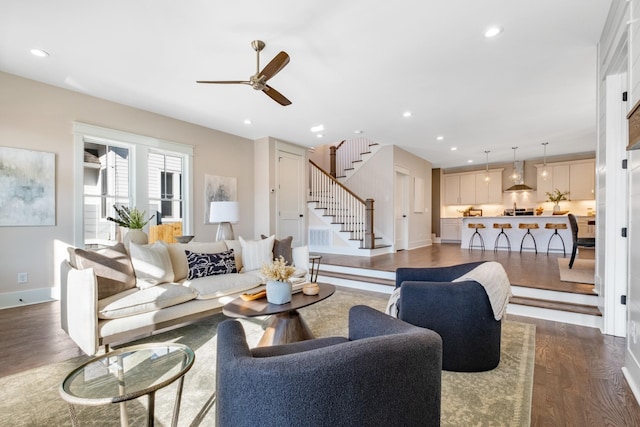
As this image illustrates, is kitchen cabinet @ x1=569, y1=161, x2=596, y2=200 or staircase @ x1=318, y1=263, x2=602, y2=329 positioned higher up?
kitchen cabinet @ x1=569, y1=161, x2=596, y2=200

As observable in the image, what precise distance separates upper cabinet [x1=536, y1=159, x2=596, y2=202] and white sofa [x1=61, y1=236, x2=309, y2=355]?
9.66m

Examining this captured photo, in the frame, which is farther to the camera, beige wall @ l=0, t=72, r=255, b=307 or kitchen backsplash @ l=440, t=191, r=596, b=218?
kitchen backsplash @ l=440, t=191, r=596, b=218

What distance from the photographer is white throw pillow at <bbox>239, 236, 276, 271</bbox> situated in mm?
3873

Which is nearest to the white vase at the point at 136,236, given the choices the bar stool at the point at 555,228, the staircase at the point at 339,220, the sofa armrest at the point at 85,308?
the sofa armrest at the point at 85,308

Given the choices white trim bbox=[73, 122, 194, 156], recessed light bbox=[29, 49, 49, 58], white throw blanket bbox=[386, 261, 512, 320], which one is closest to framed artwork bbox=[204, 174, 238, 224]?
white trim bbox=[73, 122, 194, 156]

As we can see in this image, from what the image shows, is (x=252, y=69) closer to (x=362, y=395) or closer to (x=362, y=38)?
(x=362, y=38)

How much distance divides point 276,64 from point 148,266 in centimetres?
229

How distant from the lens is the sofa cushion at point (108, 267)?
2602 millimetres

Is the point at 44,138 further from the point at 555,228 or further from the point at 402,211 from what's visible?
the point at 555,228

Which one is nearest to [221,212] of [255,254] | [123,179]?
[255,254]

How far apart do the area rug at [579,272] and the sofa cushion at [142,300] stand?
4.90m

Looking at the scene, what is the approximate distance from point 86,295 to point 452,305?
9.04ft

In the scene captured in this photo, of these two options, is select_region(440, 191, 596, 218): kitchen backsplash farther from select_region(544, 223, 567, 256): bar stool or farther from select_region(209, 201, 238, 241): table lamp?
select_region(209, 201, 238, 241): table lamp

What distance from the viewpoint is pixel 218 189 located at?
6.16 m
